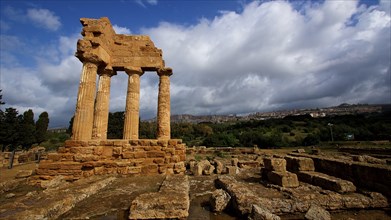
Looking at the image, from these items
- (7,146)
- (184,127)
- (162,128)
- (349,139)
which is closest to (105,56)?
(162,128)

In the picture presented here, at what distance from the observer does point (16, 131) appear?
4222 centimetres

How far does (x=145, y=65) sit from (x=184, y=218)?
11483mm

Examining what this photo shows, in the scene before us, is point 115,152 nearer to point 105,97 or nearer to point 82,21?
point 105,97

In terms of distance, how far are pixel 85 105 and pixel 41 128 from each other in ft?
184

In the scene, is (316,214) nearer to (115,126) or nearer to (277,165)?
(277,165)

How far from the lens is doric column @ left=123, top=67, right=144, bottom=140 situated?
13.3m

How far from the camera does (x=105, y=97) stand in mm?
13617

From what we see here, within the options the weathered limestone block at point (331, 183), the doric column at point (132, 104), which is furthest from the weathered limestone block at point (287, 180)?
the doric column at point (132, 104)

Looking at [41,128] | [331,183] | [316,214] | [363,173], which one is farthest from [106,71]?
[41,128]

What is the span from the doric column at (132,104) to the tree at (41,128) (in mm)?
50615

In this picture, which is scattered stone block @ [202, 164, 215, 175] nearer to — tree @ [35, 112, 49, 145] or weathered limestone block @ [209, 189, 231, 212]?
weathered limestone block @ [209, 189, 231, 212]

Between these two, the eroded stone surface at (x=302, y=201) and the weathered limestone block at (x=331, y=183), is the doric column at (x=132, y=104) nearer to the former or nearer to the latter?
the eroded stone surface at (x=302, y=201)

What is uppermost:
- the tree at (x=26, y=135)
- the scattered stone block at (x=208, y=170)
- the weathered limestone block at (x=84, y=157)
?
the tree at (x=26, y=135)

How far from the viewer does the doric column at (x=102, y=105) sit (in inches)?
518
